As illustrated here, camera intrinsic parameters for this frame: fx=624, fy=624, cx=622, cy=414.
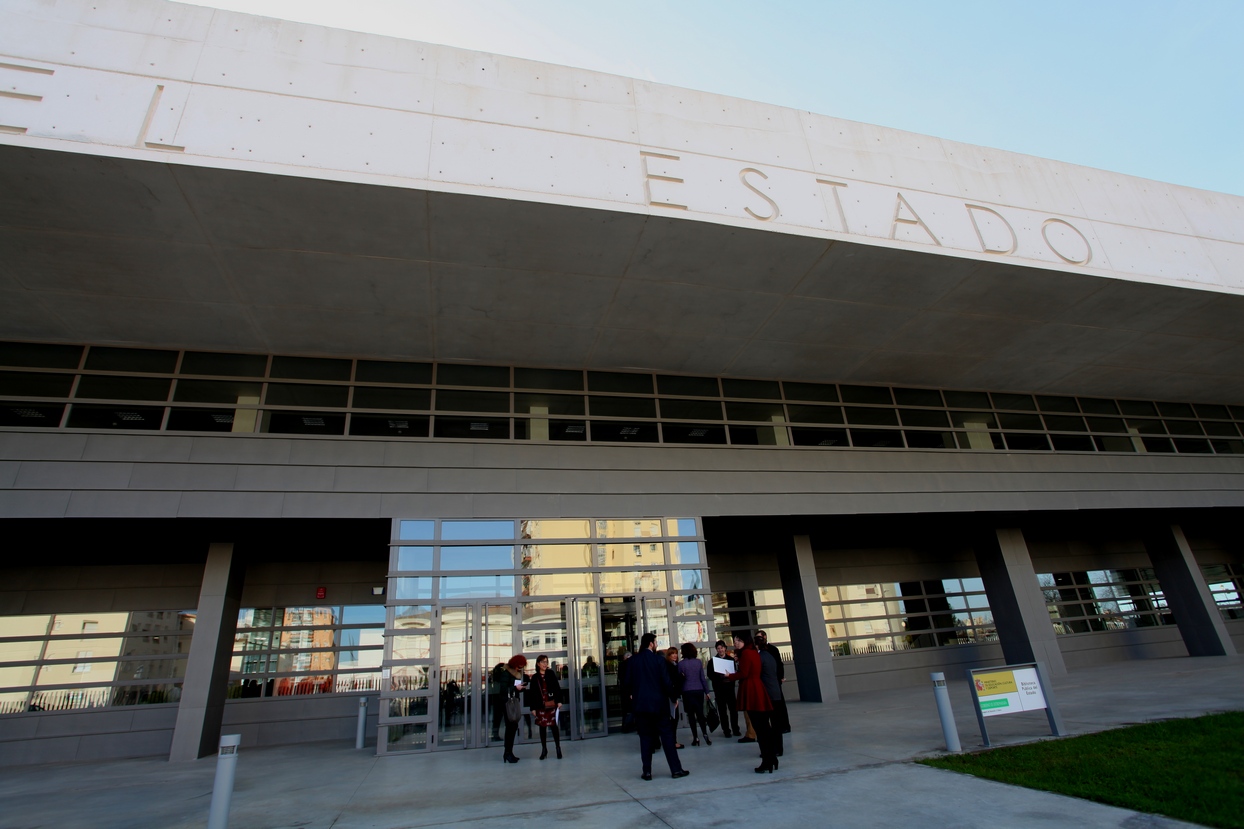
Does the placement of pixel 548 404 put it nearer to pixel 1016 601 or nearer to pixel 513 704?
pixel 513 704

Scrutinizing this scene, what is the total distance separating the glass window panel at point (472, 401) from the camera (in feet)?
39.6

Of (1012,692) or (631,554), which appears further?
(631,554)

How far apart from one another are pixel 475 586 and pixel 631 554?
114 inches

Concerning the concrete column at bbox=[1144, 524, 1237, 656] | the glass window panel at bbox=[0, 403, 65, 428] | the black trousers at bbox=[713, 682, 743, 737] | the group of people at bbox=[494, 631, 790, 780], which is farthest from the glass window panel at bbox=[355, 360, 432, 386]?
the concrete column at bbox=[1144, 524, 1237, 656]

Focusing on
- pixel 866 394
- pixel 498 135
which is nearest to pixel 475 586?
pixel 498 135

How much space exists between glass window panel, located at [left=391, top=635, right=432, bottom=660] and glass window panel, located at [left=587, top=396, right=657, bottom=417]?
5206mm

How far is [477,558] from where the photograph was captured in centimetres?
1108

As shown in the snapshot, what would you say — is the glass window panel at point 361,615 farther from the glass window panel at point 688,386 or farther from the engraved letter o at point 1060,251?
the engraved letter o at point 1060,251

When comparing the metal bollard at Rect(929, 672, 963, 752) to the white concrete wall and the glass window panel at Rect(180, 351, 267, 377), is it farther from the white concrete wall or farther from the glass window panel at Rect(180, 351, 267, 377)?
the glass window panel at Rect(180, 351, 267, 377)

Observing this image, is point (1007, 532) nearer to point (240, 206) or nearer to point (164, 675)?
point (240, 206)

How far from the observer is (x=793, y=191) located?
10.2m

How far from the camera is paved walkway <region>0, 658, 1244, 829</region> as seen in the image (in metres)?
4.74

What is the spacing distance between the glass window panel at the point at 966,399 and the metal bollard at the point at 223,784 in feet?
50.8

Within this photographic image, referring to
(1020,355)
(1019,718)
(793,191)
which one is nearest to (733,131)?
(793,191)
